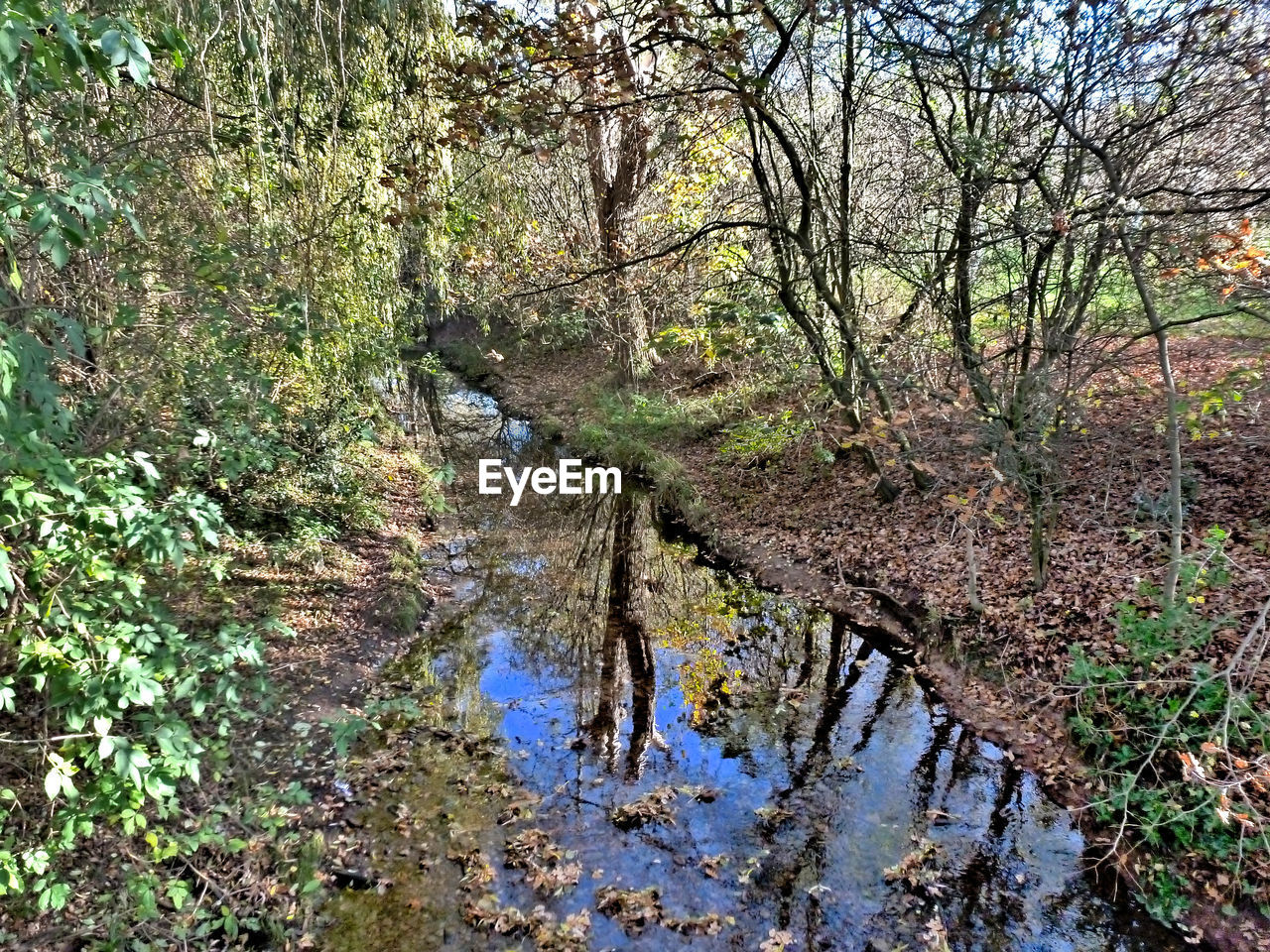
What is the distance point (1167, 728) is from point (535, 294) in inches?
214

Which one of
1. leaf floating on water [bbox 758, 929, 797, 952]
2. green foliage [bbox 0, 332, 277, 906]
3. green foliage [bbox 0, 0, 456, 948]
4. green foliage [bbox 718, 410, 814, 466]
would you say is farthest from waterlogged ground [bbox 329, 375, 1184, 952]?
green foliage [bbox 718, 410, 814, 466]

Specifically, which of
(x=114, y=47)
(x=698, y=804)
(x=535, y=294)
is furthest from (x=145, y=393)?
(x=698, y=804)

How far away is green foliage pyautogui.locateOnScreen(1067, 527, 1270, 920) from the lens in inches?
161

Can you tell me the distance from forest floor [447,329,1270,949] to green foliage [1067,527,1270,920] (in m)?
0.11

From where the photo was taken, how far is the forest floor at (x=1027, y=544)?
516 cm

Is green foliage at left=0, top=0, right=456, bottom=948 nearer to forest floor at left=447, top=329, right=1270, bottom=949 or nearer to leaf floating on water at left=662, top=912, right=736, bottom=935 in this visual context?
leaf floating on water at left=662, top=912, right=736, bottom=935

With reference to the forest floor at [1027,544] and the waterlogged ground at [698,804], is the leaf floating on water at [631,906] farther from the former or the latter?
the forest floor at [1027,544]

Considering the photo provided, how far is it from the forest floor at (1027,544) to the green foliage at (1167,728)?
4.3 inches

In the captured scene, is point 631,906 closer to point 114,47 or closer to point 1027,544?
point 114,47

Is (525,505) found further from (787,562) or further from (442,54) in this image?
(442,54)

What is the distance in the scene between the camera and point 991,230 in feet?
19.4

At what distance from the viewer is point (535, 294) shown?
648cm

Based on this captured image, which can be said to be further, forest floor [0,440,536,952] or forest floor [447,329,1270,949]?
forest floor [447,329,1270,949]

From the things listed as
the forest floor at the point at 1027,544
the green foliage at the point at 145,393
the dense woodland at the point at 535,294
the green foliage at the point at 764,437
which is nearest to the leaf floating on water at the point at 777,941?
the dense woodland at the point at 535,294
